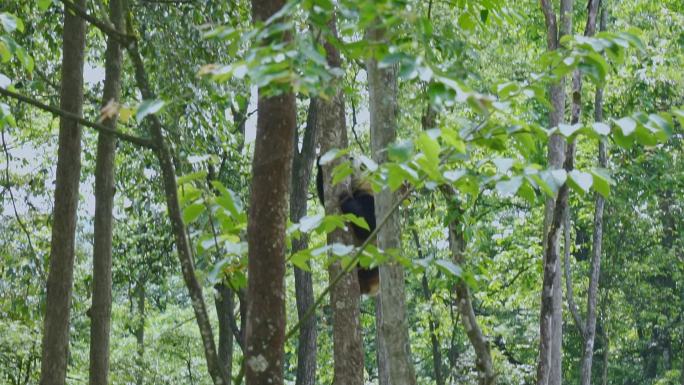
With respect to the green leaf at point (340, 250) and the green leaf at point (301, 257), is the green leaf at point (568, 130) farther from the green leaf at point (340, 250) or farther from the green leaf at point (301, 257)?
the green leaf at point (301, 257)

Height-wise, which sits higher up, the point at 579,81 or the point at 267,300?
the point at 579,81

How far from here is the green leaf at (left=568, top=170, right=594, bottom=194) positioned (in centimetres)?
255

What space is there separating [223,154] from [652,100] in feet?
29.4

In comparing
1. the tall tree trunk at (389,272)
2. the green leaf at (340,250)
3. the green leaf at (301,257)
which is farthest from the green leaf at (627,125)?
the tall tree trunk at (389,272)

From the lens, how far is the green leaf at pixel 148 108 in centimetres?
254

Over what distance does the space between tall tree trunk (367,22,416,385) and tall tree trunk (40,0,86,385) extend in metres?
2.94

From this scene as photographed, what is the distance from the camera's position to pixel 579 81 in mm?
8539

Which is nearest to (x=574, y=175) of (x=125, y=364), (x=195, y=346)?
(x=125, y=364)

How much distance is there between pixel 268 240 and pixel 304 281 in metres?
11.7

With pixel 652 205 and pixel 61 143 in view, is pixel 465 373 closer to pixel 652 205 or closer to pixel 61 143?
pixel 652 205

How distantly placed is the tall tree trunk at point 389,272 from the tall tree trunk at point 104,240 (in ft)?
9.50

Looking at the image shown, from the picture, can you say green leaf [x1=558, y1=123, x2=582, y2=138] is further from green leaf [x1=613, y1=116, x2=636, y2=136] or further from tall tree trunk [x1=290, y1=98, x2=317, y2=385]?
tall tree trunk [x1=290, y1=98, x2=317, y2=385]

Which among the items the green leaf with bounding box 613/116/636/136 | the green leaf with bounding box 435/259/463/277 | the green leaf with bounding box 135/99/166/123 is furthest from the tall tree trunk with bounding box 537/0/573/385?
the green leaf with bounding box 135/99/166/123

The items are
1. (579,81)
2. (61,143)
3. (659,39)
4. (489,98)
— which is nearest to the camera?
(489,98)
